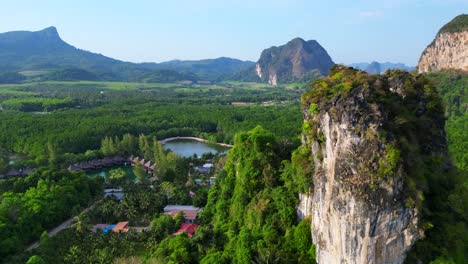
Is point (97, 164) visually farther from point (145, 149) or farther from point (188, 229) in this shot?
point (188, 229)

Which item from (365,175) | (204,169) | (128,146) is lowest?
(204,169)

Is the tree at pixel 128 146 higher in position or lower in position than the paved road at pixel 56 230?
higher

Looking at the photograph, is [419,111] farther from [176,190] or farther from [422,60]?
[422,60]

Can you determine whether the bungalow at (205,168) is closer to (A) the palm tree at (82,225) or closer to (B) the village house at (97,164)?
(B) the village house at (97,164)

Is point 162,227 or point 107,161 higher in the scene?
point 162,227

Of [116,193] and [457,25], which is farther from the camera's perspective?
[457,25]

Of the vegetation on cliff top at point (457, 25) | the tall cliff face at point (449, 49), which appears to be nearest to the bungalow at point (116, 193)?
the tall cliff face at point (449, 49)

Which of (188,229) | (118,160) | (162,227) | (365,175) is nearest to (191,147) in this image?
(118,160)
